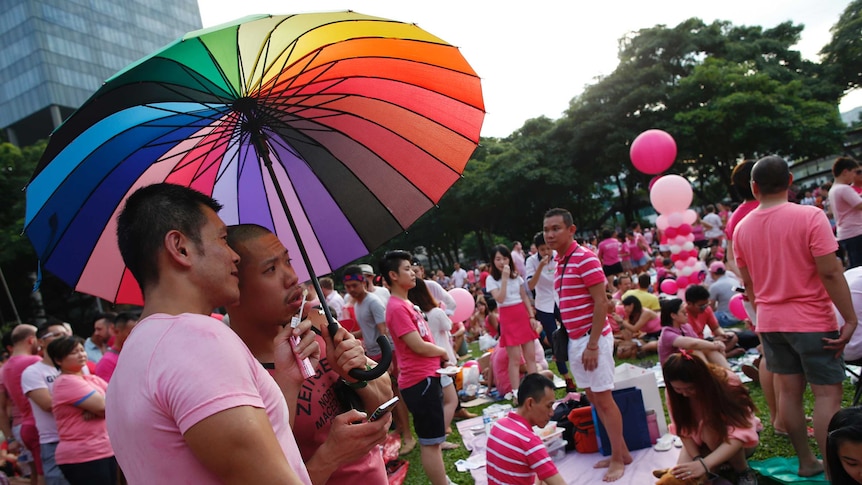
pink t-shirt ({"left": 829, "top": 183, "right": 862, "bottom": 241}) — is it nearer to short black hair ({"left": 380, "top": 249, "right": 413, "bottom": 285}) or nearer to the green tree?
short black hair ({"left": 380, "top": 249, "right": 413, "bottom": 285})

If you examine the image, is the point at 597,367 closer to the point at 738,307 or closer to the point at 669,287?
the point at 738,307

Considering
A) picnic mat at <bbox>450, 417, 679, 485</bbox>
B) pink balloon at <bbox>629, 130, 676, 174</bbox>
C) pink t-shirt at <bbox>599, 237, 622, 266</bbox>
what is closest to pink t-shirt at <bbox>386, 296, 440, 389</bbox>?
picnic mat at <bbox>450, 417, 679, 485</bbox>

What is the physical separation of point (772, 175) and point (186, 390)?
3493 mm

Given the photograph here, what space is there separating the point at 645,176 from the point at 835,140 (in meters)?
8.16

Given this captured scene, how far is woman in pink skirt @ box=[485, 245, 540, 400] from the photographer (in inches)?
249

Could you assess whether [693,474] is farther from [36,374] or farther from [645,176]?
[645,176]

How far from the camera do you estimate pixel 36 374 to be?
15.0 feet

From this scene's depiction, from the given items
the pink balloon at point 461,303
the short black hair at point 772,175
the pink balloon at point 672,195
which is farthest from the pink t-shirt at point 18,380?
the pink balloon at point 672,195

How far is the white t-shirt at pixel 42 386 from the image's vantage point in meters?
4.56

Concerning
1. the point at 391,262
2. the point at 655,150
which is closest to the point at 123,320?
the point at 391,262

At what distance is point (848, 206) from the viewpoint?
582cm

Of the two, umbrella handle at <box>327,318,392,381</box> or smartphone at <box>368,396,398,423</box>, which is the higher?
umbrella handle at <box>327,318,392,381</box>

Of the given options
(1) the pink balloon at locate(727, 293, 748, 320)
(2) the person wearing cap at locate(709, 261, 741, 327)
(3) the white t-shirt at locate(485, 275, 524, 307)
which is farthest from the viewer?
(2) the person wearing cap at locate(709, 261, 741, 327)

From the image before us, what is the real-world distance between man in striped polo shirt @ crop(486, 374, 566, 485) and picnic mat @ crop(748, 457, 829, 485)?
1541mm
